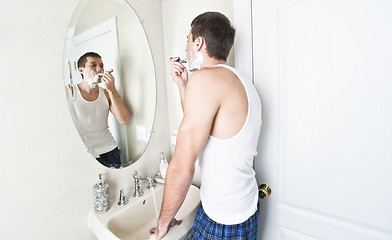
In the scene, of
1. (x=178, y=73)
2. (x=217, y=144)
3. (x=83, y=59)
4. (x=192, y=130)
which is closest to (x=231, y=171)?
(x=217, y=144)

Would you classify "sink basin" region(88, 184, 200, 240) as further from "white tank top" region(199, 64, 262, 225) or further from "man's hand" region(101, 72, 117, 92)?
"man's hand" region(101, 72, 117, 92)

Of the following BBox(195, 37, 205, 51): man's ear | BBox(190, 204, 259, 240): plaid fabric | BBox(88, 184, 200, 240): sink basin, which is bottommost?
BBox(88, 184, 200, 240): sink basin

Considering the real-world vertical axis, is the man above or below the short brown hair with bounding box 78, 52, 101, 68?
below

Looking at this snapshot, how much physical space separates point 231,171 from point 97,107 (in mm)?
741

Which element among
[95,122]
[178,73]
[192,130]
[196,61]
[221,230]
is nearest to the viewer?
[192,130]

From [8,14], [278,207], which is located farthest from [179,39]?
[278,207]

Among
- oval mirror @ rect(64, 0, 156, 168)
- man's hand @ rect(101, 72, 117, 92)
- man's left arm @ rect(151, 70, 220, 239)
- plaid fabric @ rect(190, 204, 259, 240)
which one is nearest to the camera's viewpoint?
man's left arm @ rect(151, 70, 220, 239)

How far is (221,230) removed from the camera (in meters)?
0.71

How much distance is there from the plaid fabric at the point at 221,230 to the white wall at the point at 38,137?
22.7 inches

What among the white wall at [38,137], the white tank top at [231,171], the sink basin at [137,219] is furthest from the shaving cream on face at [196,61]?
the sink basin at [137,219]

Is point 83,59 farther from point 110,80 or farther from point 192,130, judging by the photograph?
point 192,130

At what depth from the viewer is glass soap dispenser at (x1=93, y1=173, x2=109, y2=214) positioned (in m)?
0.89

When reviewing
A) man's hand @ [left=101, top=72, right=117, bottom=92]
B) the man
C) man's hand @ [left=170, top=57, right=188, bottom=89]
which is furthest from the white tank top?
man's hand @ [left=101, top=72, right=117, bottom=92]

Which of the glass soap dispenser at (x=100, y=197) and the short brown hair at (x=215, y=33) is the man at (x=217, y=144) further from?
the glass soap dispenser at (x=100, y=197)
